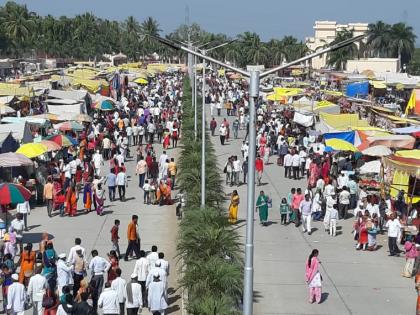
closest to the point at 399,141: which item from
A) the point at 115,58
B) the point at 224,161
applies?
the point at 224,161

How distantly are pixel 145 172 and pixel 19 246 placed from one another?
8.56 metres

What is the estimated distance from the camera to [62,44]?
115 metres

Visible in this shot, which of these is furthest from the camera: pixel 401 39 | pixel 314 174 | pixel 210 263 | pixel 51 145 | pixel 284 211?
pixel 401 39

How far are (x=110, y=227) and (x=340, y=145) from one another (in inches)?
363

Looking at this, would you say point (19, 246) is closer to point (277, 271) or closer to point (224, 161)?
point (277, 271)

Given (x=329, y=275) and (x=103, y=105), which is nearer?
(x=329, y=275)

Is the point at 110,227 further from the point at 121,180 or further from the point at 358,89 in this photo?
the point at 358,89

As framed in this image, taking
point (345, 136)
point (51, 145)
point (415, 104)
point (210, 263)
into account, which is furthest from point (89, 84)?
point (210, 263)

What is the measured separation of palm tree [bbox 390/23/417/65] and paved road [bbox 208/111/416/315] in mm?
79940

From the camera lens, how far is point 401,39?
95.9 m

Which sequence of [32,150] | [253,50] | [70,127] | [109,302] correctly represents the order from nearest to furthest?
[109,302]
[32,150]
[70,127]
[253,50]

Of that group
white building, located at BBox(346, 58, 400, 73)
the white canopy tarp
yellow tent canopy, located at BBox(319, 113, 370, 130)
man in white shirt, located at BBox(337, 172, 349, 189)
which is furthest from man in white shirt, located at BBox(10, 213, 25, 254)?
white building, located at BBox(346, 58, 400, 73)

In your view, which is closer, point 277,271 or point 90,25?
point 277,271

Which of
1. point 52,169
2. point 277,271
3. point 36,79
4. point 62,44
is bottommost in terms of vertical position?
point 277,271
